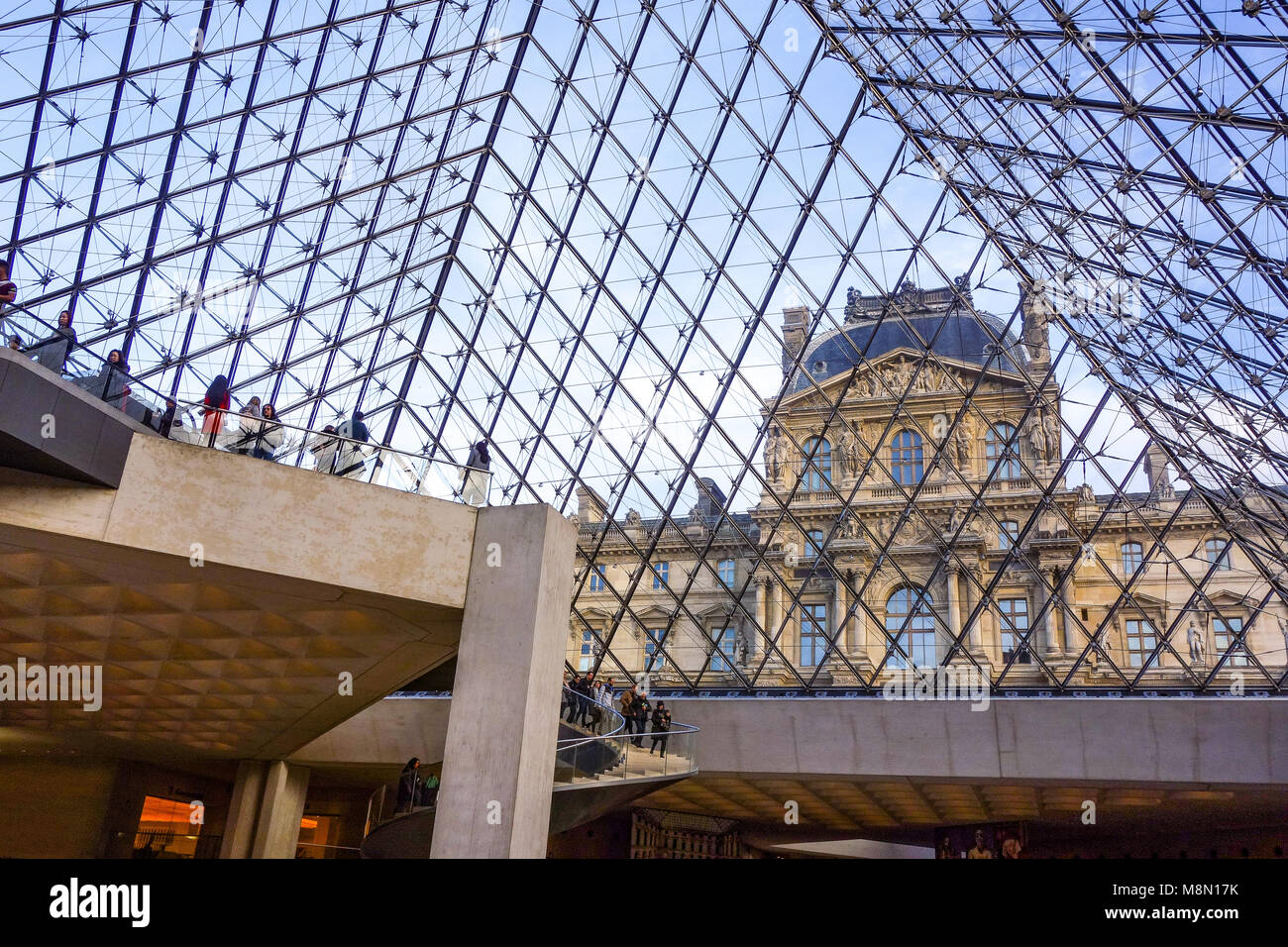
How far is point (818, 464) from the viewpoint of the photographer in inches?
1166

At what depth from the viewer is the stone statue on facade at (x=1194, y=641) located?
25.3 meters

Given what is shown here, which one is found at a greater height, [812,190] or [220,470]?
[812,190]

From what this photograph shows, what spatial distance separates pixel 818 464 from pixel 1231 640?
1127cm

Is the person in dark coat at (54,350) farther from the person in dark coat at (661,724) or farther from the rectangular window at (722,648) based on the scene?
the rectangular window at (722,648)

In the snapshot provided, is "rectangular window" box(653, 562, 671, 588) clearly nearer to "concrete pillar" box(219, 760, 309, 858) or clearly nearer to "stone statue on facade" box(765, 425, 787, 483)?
"stone statue on facade" box(765, 425, 787, 483)

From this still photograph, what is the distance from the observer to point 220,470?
10586 mm

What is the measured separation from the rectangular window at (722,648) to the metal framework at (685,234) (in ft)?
0.63

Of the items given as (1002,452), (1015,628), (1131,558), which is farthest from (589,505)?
(1131,558)

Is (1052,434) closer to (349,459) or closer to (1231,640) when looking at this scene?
(1231,640)


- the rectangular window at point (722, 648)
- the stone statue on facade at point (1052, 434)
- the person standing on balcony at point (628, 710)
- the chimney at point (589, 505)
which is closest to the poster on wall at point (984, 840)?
the rectangular window at point (722, 648)
